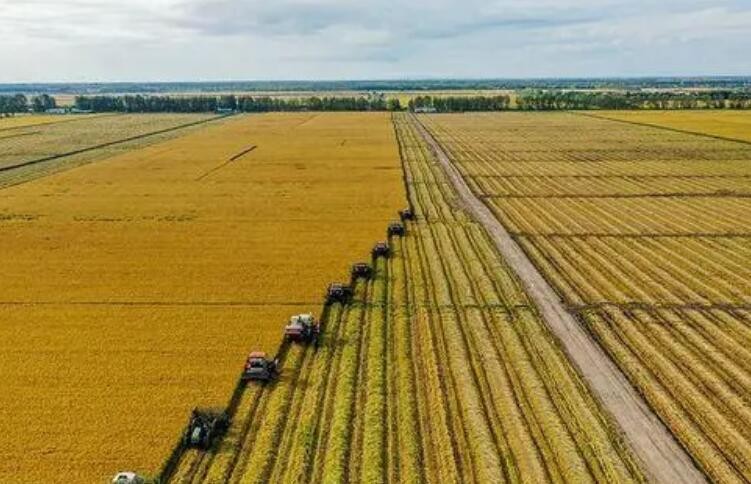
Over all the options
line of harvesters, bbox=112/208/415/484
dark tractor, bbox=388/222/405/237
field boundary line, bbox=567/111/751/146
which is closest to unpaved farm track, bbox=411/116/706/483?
dark tractor, bbox=388/222/405/237

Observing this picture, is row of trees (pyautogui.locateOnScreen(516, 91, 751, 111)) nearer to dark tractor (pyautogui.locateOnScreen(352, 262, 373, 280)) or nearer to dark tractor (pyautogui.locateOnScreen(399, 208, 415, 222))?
dark tractor (pyautogui.locateOnScreen(399, 208, 415, 222))

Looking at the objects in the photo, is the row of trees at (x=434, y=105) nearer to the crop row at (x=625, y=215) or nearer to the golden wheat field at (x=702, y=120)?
the golden wheat field at (x=702, y=120)

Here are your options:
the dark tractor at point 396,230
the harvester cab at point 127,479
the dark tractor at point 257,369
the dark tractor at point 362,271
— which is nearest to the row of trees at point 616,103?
the dark tractor at point 396,230

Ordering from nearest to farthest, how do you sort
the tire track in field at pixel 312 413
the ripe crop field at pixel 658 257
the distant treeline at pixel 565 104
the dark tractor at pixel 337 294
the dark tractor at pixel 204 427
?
the tire track in field at pixel 312 413 → the dark tractor at pixel 204 427 → the ripe crop field at pixel 658 257 → the dark tractor at pixel 337 294 → the distant treeline at pixel 565 104

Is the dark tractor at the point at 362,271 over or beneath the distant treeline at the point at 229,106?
over

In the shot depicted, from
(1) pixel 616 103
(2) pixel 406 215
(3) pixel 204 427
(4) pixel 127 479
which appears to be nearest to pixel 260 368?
(3) pixel 204 427

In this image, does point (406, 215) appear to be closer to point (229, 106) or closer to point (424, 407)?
point (424, 407)

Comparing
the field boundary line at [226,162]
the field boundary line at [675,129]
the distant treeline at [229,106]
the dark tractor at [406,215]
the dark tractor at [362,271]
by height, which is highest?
the dark tractor at [362,271]
